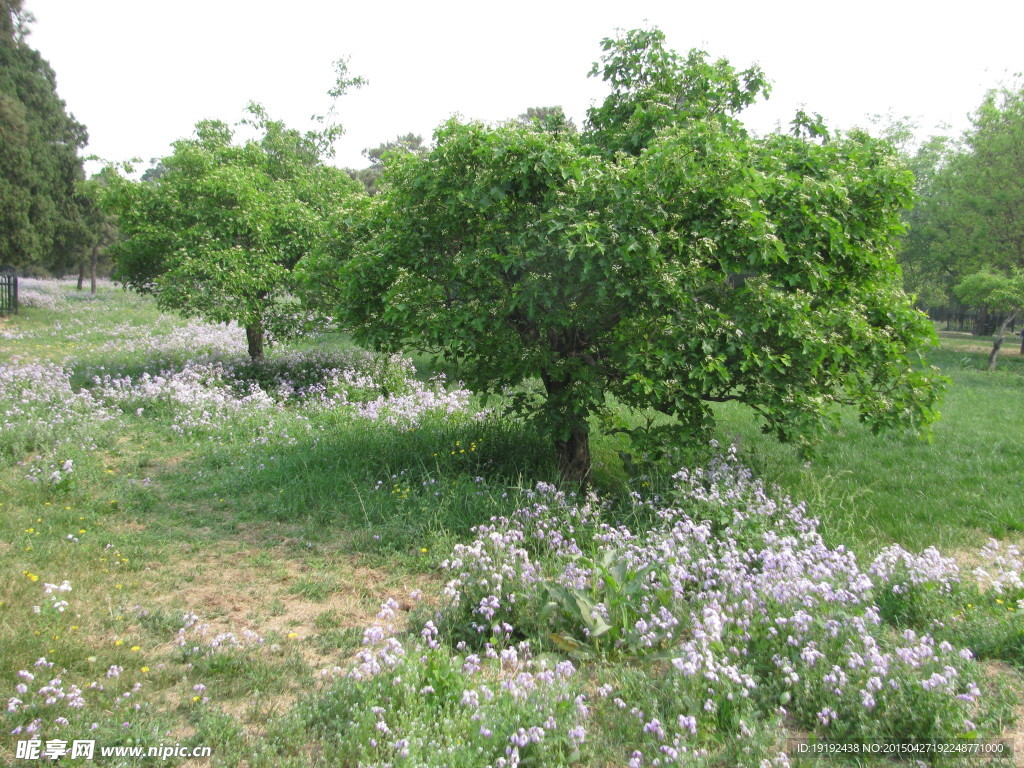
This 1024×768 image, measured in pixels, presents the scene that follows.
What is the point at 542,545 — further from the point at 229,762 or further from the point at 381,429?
the point at 381,429

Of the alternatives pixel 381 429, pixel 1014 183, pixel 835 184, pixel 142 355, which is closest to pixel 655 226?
pixel 835 184

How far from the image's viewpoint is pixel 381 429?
8.32m

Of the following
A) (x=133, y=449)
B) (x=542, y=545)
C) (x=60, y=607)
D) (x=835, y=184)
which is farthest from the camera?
(x=133, y=449)

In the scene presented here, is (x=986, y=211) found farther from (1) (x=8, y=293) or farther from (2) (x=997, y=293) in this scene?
(1) (x=8, y=293)

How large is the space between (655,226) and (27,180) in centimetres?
2480

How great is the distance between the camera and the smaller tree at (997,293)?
636 inches

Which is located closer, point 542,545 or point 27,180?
point 542,545

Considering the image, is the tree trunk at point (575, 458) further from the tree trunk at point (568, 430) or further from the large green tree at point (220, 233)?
the large green tree at point (220, 233)

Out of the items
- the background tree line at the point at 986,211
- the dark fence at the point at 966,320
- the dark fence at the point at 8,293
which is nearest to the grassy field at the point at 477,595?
the background tree line at the point at 986,211

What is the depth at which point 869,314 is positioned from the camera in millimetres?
6730

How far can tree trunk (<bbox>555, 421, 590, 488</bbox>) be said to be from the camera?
670cm

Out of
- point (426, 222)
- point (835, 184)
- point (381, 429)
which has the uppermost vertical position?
point (835, 184)

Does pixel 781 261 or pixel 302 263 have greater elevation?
pixel 781 261

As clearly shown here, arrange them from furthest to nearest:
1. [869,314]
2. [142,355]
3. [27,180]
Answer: [27,180] → [142,355] → [869,314]
